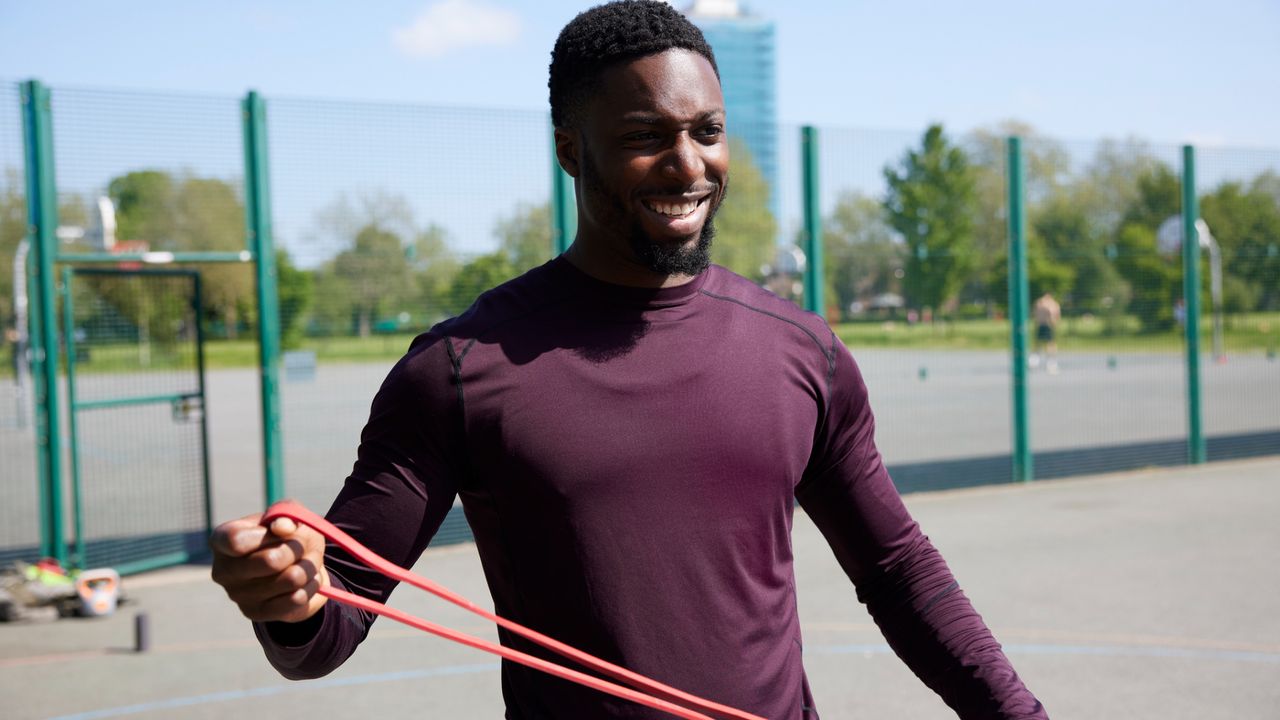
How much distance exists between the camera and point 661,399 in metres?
1.91

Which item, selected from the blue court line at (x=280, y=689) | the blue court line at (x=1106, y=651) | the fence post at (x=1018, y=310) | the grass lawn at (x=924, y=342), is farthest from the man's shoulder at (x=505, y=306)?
the fence post at (x=1018, y=310)

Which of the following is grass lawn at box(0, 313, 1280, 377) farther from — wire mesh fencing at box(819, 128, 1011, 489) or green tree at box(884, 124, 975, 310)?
green tree at box(884, 124, 975, 310)

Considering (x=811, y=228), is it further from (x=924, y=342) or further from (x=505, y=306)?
(x=505, y=306)

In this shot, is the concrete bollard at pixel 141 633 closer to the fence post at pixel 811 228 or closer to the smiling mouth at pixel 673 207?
the smiling mouth at pixel 673 207

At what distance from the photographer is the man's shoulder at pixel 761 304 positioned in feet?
6.87

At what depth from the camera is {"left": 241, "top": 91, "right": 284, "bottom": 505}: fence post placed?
8.54 metres

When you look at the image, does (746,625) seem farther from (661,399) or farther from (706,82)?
(706,82)

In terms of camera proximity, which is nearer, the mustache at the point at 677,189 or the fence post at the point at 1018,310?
the mustache at the point at 677,189

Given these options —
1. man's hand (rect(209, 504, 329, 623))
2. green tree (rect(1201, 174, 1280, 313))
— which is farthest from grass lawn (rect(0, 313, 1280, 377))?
man's hand (rect(209, 504, 329, 623))

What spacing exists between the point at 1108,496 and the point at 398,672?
7317 millimetres

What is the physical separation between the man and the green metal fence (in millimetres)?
6987

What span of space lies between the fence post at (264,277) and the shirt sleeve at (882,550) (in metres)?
7.21

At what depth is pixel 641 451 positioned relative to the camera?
6.13 ft

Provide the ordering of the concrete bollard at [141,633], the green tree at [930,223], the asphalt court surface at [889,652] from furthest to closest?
the green tree at [930,223], the concrete bollard at [141,633], the asphalt court surface at [889,652]
